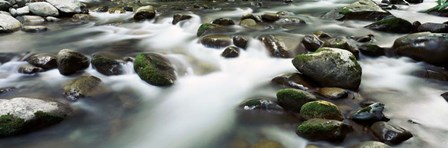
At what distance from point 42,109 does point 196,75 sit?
2910 millimetres

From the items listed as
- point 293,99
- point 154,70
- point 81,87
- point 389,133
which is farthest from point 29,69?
point 389,133

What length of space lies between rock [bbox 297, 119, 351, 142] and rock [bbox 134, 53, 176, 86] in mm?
2675

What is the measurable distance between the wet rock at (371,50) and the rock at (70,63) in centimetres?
543

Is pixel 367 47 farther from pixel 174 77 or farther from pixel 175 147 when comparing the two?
pixel 175 147

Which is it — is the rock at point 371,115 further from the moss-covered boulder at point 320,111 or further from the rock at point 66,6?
the rock at point 66,6

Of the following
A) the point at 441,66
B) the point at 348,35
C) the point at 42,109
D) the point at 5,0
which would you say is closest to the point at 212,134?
the point at 42,109

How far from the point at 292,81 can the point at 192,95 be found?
1690 millimetres

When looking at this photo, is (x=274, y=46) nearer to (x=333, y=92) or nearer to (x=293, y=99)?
(x=333, y=92)

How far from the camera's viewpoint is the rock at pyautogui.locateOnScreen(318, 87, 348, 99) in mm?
5621

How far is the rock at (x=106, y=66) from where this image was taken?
6762mm

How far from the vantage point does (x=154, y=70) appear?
6477 mm

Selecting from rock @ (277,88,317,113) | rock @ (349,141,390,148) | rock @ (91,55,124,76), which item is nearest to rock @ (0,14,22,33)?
rock @ (91,55,124,76)

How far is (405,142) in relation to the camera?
14.6 feet

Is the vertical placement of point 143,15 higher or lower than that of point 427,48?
lower
